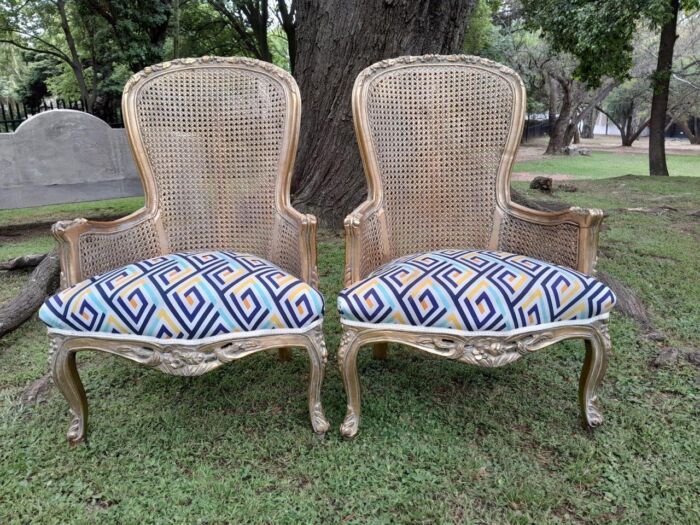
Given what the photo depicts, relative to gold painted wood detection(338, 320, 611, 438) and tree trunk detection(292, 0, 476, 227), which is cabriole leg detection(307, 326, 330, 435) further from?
tree trunk detection(292, 0, 476, 227)

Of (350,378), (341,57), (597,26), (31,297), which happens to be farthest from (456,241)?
(597,26)

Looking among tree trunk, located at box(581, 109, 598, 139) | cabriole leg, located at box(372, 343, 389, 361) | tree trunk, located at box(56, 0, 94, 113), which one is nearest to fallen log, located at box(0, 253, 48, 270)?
cabriole leg, located at box(372, 343, 389, 361)

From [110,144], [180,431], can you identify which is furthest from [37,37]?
[180,431]

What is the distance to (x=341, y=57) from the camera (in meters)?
3.28

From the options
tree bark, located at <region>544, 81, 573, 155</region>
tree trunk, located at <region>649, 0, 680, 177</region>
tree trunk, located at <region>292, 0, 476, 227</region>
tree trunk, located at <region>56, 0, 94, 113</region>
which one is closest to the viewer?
tree trunk, located at <region>292, 0, 476, 227</region>

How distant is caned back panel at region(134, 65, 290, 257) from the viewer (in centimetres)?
199

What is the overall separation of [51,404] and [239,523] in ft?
3.19

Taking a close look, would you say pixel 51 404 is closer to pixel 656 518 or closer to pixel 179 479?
pixel 179 479

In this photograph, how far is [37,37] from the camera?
10844 mm

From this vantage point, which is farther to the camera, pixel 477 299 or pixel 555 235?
pixel 555 235

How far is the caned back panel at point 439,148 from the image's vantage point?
6.57 feet

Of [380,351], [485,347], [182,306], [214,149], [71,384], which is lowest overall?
[380,351]

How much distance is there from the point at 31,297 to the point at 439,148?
2.20 meters

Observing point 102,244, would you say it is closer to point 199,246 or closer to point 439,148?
point 199,246
